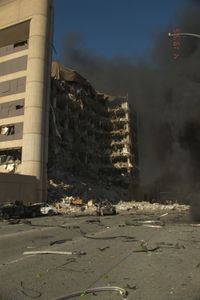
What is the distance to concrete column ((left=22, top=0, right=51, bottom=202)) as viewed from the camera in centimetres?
5198

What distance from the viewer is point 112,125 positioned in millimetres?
95812

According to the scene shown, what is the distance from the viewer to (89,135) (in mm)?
85812

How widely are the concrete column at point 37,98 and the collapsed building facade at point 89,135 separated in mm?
9469

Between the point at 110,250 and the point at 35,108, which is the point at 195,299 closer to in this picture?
the point at 110,250

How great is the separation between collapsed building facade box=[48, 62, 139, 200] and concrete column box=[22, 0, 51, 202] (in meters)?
9.47

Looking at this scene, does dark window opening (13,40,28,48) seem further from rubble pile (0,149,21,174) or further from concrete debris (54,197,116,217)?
concrete debris (54,197,116,217)

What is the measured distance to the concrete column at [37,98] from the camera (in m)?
52.0

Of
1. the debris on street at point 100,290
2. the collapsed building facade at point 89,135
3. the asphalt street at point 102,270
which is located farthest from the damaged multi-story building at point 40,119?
the debris on street at point 100,290

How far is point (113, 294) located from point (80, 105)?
247ft

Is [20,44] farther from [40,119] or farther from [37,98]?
[40,119]

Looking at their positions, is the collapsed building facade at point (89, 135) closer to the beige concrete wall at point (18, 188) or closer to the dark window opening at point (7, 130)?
the dark window opening at point (7, 130)

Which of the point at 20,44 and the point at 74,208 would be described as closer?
the point at 74,208

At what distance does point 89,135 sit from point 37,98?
106 ft

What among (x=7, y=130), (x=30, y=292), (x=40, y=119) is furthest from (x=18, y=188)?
(x=30, y=292)
